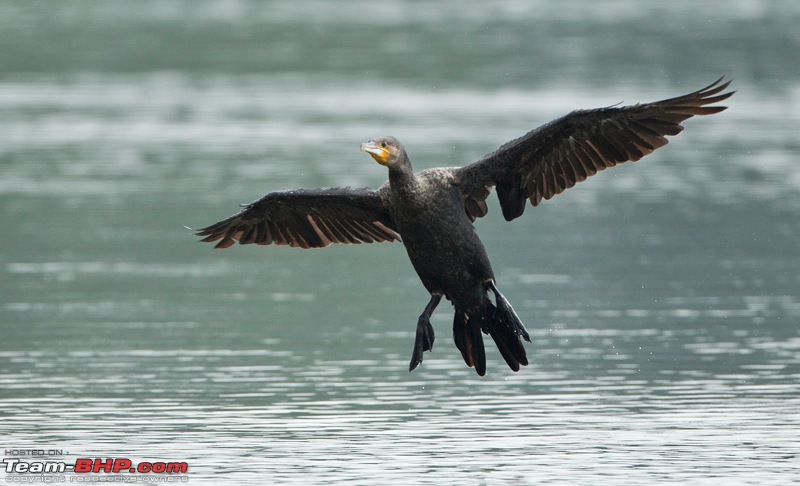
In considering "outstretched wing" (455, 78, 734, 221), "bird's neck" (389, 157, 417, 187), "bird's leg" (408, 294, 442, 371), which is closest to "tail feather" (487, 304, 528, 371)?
"bird's leg" (408, 294, 442, 371)

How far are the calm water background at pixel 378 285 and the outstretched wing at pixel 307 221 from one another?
44.1 inches

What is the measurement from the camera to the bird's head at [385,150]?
1100cm

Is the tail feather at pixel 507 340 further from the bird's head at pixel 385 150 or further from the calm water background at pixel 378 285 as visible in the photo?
the bird's head at pixel 385 150

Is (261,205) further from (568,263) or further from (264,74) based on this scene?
(264,74)

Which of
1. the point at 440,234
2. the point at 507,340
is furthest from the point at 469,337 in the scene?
the point at 440,234

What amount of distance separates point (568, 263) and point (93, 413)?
26.8 ft

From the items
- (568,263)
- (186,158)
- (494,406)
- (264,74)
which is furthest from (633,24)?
(494,406)

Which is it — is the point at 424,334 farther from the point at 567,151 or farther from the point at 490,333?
the point at 567,151

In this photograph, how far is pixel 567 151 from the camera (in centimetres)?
1208

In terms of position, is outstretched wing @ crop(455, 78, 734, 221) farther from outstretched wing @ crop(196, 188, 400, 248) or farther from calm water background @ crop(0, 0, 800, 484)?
calm water background @ crop(0, 0, 800, 484)

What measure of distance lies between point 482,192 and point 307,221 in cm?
188

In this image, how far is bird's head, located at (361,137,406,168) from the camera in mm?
11000

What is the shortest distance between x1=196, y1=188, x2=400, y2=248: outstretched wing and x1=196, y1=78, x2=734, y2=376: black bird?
5 cm

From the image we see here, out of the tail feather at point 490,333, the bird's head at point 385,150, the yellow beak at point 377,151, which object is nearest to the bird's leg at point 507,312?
the tail feather at point 490,333
